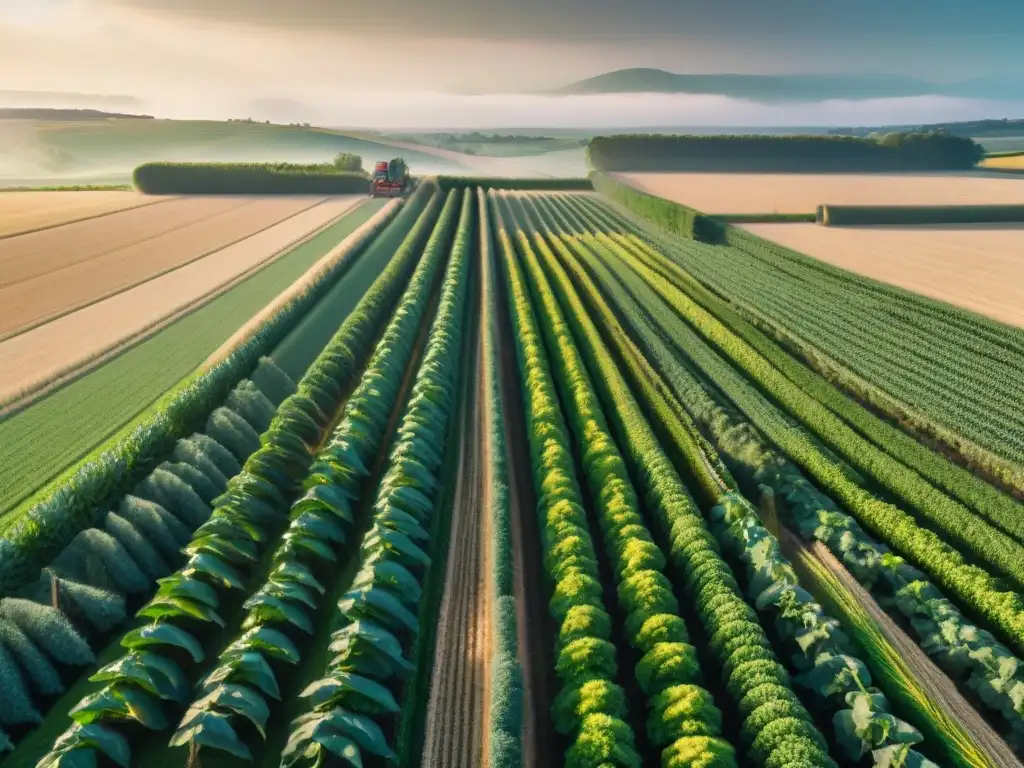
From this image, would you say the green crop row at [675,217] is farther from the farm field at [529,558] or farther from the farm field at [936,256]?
the farm field at [529,558]

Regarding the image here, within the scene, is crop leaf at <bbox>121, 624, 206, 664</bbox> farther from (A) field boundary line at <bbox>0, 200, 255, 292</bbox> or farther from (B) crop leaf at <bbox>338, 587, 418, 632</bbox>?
(A) field boundary line at <bbox>0, 200, 255, 292</bbox>

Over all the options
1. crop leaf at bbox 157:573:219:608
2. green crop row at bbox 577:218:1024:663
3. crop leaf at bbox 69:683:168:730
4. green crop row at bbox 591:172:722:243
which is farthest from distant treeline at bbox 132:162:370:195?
crop leaf at bbox 69:683:168:730

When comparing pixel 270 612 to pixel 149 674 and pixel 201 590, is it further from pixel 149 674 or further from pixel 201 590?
pixel 149 674

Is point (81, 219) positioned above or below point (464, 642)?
above

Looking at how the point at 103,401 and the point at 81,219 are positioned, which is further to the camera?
the point at 81,219

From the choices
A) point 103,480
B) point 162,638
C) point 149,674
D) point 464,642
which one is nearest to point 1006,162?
point 464,642

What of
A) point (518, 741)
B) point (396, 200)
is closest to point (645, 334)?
point (518, 741)
